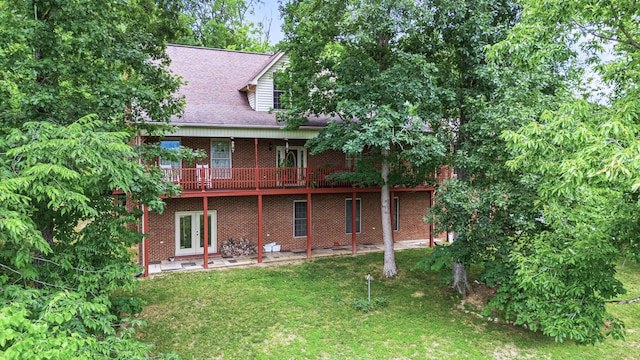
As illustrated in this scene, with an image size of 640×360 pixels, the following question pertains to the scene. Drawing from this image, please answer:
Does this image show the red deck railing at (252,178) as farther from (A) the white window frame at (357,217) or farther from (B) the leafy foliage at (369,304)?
(B) the leafy foliage at (369,304)

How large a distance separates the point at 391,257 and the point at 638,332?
6944 mm

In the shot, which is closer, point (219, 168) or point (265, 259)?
point (219, 168)

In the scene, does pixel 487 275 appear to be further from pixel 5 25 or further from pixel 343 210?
pixel 5 25

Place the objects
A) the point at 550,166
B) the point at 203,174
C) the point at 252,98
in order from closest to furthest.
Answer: the point at 550,166, the point at 203,174, the point at 252,98

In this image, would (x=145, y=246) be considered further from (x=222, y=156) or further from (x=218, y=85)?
(x=218, y=85)

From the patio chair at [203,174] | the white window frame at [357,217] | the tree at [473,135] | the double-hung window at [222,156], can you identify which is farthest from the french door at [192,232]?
the tree at [473,135]

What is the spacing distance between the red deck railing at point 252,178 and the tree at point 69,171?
4.83 meters

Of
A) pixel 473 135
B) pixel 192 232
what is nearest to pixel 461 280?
pixel 473 135

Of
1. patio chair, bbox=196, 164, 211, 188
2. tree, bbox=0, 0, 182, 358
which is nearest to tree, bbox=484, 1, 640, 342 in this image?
tree, bbox=0, 0, 182, 358

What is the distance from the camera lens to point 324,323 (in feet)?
31.2

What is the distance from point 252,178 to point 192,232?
11.1 feet

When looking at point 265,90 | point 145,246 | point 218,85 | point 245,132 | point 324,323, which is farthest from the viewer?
point 218,85

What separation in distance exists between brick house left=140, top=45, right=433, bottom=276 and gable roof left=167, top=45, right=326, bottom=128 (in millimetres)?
42

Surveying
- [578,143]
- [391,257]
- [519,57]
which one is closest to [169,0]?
[519,57]
